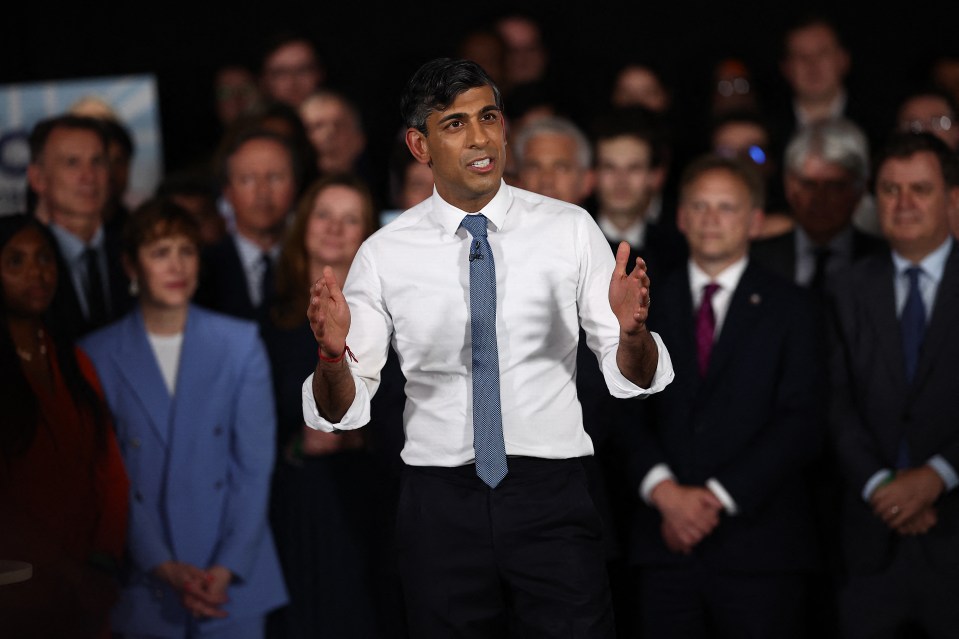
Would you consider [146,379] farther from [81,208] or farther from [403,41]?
[403,41]

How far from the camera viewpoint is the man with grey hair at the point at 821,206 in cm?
439

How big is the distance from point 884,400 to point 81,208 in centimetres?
262

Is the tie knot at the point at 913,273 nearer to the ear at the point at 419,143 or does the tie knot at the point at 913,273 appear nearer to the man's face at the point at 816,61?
the ear at the point at 419,143

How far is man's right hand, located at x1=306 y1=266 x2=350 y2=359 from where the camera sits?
2.42m

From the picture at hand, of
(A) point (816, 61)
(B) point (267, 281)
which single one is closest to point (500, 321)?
(B) point (267, 281)

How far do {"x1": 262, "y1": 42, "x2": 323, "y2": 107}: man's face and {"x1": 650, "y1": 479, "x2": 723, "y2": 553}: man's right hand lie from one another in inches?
118

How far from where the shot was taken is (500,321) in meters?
2.59

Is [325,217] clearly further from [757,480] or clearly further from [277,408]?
[757,480]

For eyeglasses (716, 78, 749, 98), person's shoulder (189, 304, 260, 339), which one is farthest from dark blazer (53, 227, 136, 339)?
eyeglasses (716, 78, 749, 98)

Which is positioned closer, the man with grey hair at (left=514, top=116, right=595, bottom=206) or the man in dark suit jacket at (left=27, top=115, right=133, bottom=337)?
the man in dark suit jacket at (left=27, top=115, right=133, bottom=337)

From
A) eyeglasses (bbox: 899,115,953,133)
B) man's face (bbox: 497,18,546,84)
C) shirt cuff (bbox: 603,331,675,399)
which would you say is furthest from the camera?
man's face (bbox: 497,18,546,84)

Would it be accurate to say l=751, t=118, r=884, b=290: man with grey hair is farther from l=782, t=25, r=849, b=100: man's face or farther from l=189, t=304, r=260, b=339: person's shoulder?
l=189, t=304, r=260, b=339: person's shoulder

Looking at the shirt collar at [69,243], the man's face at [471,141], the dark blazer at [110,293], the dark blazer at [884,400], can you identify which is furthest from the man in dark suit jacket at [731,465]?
the shirt collar at [69,243]

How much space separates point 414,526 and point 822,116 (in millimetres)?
3575
